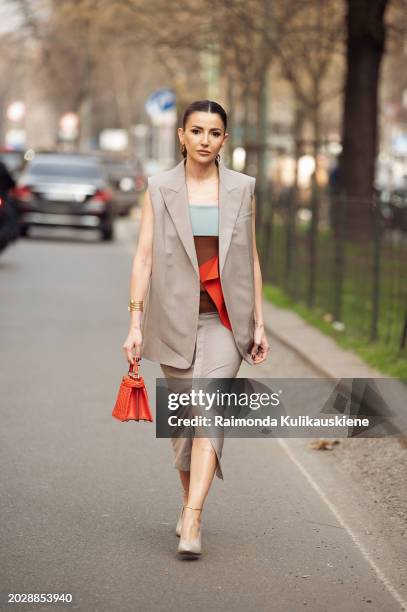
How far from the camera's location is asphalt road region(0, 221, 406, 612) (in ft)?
18.8

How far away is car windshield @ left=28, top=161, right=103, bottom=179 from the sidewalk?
1594cm

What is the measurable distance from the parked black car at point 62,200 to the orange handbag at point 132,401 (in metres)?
26.0

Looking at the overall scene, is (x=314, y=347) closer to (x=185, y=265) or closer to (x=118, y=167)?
(x=185, y=265)

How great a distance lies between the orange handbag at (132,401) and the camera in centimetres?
612

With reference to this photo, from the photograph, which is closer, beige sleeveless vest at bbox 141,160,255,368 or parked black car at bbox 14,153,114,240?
beige sleeveless vest at bbox 141,160,255,368

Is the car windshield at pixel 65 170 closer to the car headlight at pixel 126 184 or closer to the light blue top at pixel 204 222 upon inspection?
the car headlight at pixel 126 184

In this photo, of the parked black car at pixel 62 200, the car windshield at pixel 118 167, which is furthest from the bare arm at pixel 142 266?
the car windshield at pixel 118 167

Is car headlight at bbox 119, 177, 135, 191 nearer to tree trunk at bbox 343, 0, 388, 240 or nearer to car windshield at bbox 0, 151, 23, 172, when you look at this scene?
car windshield at bbox 0, 151, 23, 172

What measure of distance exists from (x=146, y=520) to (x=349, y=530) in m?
0.85

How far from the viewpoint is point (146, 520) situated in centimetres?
698

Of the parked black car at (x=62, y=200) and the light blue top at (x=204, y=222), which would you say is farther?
the parked black car at (x=62, y=200)

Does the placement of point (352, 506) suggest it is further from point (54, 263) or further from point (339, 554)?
point (54, 263)

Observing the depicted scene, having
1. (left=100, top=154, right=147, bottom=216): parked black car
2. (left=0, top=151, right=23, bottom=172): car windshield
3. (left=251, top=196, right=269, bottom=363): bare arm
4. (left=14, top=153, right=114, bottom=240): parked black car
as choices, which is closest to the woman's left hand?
(left=251, top=196, right=269, bottom=363): bare arm

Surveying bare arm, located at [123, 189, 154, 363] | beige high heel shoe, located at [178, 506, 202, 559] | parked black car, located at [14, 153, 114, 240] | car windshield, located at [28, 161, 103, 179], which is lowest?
parked black car, located at [14, 153, 114, 240]
